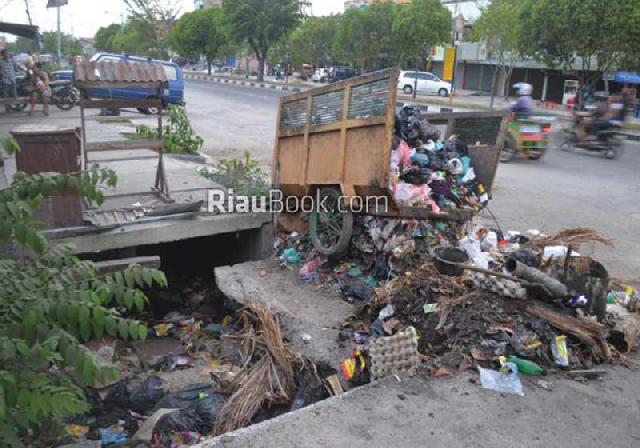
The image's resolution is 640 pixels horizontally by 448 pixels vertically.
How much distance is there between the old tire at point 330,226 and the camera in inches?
228

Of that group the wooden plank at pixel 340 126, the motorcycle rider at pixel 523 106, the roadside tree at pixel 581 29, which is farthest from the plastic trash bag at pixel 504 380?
the roadside tree at pixel 581 29

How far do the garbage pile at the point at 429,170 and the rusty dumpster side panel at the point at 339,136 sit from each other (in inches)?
14.0

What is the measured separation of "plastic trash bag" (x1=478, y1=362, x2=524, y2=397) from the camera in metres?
3.73

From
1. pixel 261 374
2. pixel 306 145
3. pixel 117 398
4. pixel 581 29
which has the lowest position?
pixel 117 398

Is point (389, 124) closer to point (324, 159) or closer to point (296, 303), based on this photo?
point (324, 159)

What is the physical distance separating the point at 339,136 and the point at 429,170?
0.97 metres

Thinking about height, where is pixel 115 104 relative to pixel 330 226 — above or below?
above

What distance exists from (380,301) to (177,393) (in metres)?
1.74

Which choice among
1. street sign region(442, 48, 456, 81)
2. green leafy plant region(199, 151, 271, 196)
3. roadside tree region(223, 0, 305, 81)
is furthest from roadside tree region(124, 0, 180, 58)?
green leafy plant region(199, 151, 271, 196)

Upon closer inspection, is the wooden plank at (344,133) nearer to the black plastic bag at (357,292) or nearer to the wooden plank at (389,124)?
the wooden plank at (389,124)

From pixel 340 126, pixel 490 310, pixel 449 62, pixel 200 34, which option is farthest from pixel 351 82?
pixel 200 34

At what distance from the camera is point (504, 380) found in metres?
3.79

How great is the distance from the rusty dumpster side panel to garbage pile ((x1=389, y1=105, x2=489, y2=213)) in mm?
356

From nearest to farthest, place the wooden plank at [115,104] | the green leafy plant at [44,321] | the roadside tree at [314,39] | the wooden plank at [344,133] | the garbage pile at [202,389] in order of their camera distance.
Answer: the green leafy plant at [44,321] → the garbage pile at [202,389] → the wooden plank at [344,133] → the wooden plank at [115,104] → the roadside tree at [314,39]
